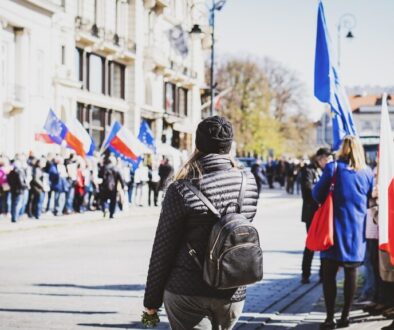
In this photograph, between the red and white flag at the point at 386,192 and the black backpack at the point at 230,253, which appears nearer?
the black backpack at the point at 230,253

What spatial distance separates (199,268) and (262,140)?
78.1 meters

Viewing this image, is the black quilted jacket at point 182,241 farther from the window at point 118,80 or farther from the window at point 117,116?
the window at point 118,80

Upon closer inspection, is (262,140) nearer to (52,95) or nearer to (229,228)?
(52,95)

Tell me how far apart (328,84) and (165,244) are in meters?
4.99

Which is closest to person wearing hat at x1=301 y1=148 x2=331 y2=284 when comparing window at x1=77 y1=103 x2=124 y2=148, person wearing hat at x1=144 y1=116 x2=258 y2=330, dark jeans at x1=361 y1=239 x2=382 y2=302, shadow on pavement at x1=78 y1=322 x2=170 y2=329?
dark jeans at x1=361 y1=239 x2=382 y2=302

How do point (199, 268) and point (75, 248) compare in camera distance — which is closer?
point (199, 268)

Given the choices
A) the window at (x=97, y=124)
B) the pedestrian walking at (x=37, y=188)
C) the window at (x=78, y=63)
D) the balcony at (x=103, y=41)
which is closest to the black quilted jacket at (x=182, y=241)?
the pedestrian walking at (x=37, y=188)

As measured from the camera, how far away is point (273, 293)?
1068 centimetres

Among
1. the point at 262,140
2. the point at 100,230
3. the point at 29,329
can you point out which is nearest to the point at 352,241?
the point at 29,329

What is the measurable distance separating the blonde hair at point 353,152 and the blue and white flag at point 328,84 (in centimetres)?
117

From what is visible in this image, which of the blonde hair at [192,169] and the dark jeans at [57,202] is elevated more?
the blonde hair at [192,169]

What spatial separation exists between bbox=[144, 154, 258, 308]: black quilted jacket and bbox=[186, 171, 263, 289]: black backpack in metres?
0.04

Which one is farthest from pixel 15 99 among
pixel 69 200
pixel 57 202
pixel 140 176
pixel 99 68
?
pixel 57 202

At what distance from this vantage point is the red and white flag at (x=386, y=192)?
19.8 feet
